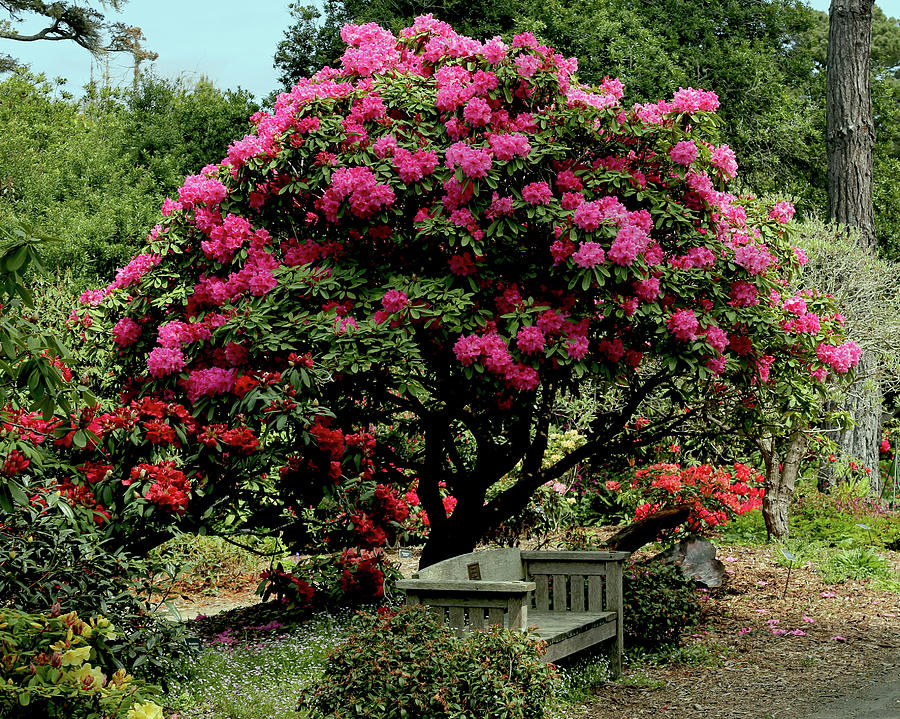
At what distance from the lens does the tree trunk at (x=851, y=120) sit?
1178 cm

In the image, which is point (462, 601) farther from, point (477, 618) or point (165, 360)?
point (165, 360)

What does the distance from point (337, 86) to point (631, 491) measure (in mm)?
5037

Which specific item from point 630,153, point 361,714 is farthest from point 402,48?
point 361,714

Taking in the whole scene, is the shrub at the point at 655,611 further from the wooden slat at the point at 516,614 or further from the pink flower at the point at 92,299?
the pink flower at the point at 92,299

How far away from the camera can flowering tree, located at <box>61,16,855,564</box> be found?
5047 mm

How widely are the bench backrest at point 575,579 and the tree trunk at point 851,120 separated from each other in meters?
7.39

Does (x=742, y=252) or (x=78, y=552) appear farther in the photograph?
(x=742, y=252)

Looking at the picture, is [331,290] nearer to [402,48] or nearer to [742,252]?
[402,48]

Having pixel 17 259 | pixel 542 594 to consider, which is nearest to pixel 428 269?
pixel 542 594

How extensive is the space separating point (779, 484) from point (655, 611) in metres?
3.83

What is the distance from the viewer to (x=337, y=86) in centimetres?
571

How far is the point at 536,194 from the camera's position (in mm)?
5031

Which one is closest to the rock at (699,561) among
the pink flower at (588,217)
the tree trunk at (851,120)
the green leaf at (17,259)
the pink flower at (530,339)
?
the pink flower at (530,339)

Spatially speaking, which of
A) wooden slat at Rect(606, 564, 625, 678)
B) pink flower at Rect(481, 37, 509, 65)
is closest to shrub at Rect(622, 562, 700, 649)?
wooden slat at Rect(606, 564, 625, 678)
